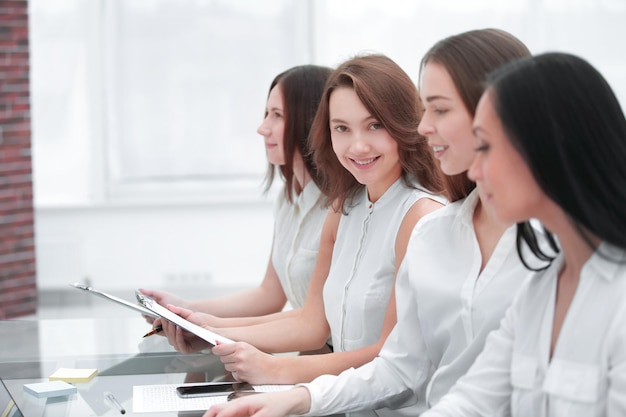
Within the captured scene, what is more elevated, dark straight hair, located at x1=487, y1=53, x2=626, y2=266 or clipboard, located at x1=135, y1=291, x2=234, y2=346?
dark straight hair, located at x1=487, y1=53, x2=626, y2=266

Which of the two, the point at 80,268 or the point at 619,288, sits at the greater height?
the point at 619,288

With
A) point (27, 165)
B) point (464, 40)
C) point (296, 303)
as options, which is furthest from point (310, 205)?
point (27, 165)

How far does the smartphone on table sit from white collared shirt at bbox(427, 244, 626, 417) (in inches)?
20.7

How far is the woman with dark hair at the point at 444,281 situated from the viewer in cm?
176

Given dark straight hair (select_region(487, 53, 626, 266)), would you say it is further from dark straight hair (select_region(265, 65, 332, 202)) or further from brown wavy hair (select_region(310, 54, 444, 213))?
dark straight hair (select_region(265, 65, 332, 202))

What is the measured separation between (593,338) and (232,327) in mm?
1504

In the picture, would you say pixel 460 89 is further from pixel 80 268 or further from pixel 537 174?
pixel 80 268

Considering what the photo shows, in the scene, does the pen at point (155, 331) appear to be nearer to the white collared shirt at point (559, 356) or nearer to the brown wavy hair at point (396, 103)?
the brown wavy hair at point (396, 103)

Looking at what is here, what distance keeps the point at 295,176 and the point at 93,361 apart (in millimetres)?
1091

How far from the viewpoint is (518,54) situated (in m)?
1.77

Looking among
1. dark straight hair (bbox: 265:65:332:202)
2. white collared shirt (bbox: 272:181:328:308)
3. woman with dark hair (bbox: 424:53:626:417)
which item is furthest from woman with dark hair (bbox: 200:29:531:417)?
dark straight hair (bbox: 265:65:332:202)

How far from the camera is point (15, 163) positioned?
573 cm

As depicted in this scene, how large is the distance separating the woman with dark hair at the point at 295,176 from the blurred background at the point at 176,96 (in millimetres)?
3333

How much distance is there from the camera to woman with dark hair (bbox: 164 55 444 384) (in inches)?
88.2
